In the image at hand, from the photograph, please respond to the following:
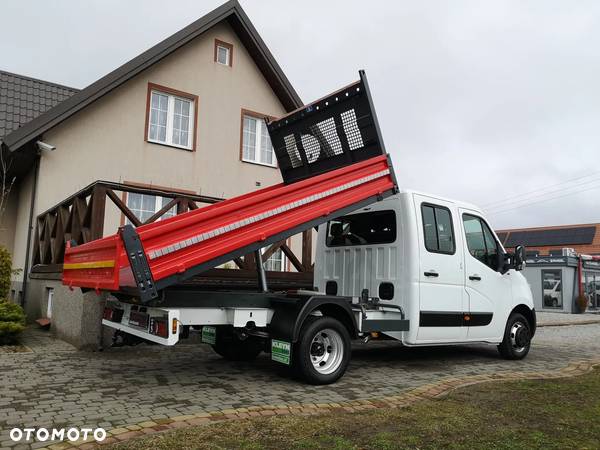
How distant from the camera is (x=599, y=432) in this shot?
14.3 ft

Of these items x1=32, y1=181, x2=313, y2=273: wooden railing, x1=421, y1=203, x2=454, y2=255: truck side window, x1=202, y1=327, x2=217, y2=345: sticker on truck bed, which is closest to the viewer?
x1=202, y1=327, x2=217, y2=345: sticker on truck bed

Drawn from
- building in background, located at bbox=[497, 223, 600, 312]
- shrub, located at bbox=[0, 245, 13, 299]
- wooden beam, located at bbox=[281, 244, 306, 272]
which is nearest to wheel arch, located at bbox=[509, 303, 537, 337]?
wooden beam, located at bbox=[281, 244, 306, 272]

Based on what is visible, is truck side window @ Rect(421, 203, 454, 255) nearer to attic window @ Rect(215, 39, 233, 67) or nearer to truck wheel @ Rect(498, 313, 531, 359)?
truck wheel @ Rect(498, 313, 531, 359)

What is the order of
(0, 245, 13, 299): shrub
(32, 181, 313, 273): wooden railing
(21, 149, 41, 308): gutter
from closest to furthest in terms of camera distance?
(32, 181, 313, 273): wooden railing, (0, 245, 13, 299): shrub, (21, 149, 41, 308): gutter

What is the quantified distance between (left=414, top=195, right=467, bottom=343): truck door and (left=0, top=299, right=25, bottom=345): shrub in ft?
20.0

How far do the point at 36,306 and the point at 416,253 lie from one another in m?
8.80

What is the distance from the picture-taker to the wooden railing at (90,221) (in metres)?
8.21

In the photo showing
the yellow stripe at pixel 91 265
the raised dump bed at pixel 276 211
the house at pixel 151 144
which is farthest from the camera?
the house at pixel 151 144

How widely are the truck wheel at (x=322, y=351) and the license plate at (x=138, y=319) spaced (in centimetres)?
160

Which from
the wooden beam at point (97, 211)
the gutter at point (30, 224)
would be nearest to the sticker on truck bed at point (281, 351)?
the wooden beam at point (97, 211)

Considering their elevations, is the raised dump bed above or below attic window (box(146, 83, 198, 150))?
below

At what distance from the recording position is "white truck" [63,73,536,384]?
15.9 feet

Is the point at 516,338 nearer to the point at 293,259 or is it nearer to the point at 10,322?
the point at 293,259

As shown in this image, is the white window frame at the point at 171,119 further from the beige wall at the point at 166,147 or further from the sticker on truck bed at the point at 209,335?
the sticker on truck bed at the point at 209,335
